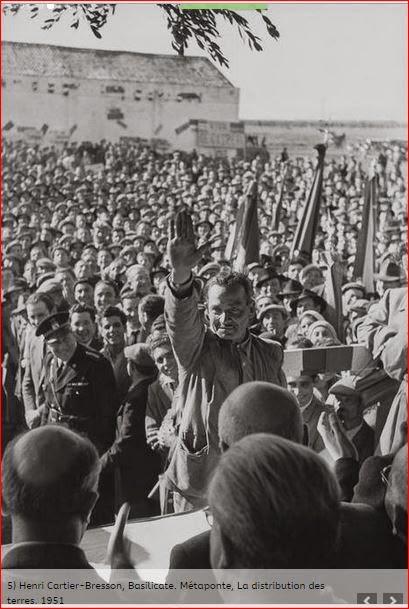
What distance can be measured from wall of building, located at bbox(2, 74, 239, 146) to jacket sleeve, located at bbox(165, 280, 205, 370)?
1621 centimetres

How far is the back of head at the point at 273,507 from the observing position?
1.68 metres

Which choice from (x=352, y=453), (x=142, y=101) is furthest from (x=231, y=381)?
(x=142, y=101)

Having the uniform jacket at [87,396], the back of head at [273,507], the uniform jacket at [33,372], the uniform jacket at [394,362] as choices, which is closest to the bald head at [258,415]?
the back of head at [273,507]

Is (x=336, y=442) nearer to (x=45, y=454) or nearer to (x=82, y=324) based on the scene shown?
(x=45, y=454)

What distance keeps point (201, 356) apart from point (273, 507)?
1856 millimetres

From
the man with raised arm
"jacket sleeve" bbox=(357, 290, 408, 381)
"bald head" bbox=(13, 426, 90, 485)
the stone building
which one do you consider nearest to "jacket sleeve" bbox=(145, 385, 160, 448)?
the man with raised arm

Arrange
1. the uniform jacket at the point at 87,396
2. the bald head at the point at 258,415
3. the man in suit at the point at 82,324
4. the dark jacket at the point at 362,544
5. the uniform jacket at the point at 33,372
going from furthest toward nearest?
the uniform jacket at the point at 33,372 < the man in suit at the point at 82,324 < the uniform jacket at the point at 87,396 < the bald head at the point at 258,415 < the dark jacket at the point at 362,544

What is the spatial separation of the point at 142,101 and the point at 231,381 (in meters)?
27.0

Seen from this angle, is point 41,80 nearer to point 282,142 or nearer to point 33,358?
point 33,358

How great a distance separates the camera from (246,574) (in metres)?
1.75

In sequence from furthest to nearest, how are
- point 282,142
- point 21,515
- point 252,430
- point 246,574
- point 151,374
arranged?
1. point 282,142
2. point 151,374
3. point 252,430
4. point 21,515
5. point 246,574

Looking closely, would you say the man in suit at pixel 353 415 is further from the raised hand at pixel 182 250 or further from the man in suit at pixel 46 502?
the man in suit at pixel 46 502

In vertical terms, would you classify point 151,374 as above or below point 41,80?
below

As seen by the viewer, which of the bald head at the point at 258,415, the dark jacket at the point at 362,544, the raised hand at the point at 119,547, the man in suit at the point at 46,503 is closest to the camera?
the raised hand at the point at 119,547
